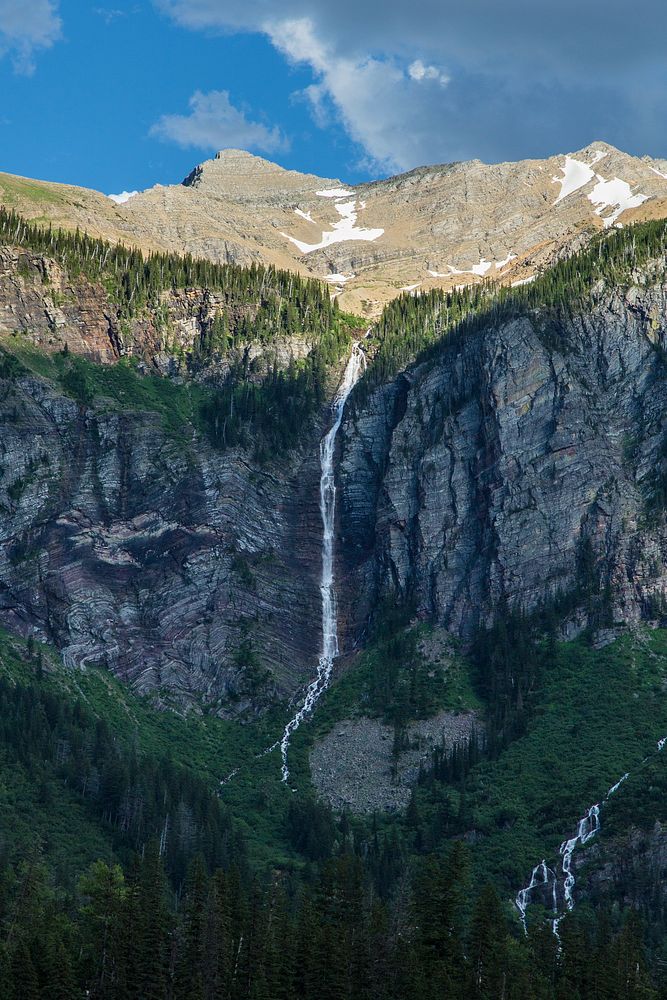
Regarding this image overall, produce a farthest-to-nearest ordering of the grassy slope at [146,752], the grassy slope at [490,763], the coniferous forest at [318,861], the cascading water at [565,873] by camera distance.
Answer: the grassy slope at [490,763]
the grassy slope at [146,752]
the cascading water at [565,873]
the coniferous forest at [318,861]

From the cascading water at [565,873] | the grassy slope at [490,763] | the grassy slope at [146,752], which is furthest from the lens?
the grassy slope at [490,763]

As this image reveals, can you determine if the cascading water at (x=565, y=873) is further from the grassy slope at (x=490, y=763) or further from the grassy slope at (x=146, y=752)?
the grassy slope at (x=146, y=752)

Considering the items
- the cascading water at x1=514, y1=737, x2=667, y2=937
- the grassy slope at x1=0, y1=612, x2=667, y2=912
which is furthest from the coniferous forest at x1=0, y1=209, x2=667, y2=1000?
the cascading water at x1=514, y1=737, x2=667, y2=937

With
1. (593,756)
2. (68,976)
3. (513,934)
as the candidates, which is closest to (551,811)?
(593,756)

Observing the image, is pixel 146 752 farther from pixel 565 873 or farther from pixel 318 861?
pixel 565 873

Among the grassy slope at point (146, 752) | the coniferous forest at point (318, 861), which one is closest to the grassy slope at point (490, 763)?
the grassy slope at point (146, 752)

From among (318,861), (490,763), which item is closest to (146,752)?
(318,861)

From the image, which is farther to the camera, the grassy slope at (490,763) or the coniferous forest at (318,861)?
the grassy slope at (490,763)

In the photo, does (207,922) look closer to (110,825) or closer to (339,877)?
(339,877)
